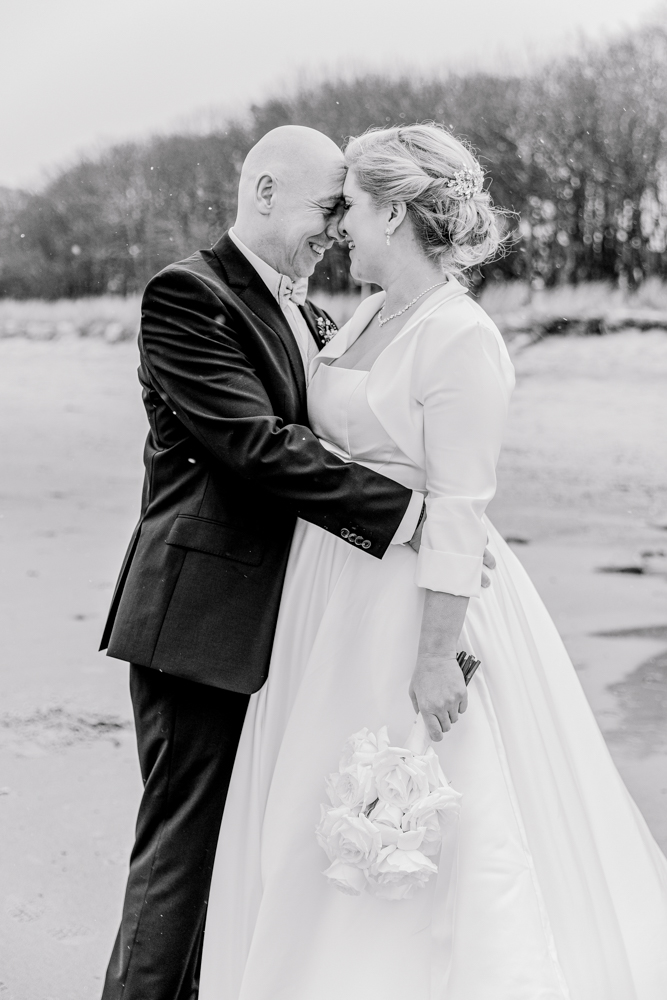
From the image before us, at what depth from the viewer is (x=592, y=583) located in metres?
6.36

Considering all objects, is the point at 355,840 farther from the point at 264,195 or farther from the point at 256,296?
the point at 264,195

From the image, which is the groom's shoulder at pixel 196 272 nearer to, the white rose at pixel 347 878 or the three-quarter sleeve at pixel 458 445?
the three-quarter sleeve at pixel 458 445

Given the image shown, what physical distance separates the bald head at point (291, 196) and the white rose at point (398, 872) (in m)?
1.12

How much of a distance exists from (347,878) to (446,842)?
200 mm

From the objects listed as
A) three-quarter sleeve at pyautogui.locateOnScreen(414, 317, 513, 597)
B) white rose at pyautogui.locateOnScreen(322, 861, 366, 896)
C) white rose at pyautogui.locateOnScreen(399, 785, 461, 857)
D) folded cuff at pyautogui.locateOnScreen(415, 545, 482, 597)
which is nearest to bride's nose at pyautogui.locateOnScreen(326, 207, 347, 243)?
three-quarter sleeve at pyautogui.locateOnScreen(414, 317, 513, 597)

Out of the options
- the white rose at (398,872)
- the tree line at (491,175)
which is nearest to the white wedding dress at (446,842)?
Answer: the white rose at (398,872)

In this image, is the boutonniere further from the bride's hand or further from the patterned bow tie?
the bride's hand

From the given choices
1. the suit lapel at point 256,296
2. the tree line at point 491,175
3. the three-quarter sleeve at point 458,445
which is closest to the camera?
the three-quarter sleeve at point 458,445

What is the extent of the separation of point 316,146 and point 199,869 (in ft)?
4.58

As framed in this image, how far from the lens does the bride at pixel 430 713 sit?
5.74 feet

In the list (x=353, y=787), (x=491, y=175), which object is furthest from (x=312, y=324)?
(x=491, y=175)

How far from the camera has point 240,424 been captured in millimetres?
1782

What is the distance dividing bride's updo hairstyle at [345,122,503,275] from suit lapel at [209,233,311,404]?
0.28 metres

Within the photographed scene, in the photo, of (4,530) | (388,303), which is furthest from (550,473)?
(388,303)
